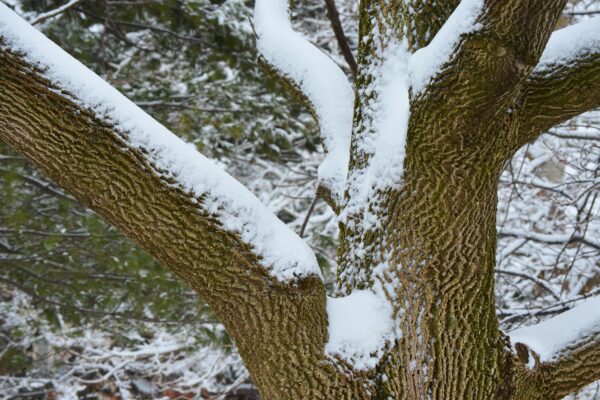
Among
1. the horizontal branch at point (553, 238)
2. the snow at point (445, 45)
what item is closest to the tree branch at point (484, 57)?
the snow at point (445, 45)

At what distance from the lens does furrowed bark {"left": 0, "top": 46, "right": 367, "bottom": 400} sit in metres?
1.41

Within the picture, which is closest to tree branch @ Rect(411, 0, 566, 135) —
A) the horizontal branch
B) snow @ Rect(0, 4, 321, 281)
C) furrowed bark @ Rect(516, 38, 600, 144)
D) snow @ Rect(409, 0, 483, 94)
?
snow @ Rect(409, 0, 483, 94)

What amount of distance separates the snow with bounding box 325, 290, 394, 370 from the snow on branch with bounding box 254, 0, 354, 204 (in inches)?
20.5

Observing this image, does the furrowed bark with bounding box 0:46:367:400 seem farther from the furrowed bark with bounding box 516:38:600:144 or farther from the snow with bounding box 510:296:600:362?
the furrowed bark with bounding box 516:38:600:144

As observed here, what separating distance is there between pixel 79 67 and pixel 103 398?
288 inches

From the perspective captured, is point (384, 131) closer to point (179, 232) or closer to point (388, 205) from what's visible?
point (388, 205)

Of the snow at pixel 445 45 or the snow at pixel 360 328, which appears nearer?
the snow at pixel 445 45

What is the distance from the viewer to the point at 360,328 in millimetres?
1680

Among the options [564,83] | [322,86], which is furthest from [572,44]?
[322,86]

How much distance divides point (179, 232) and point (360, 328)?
63 cm

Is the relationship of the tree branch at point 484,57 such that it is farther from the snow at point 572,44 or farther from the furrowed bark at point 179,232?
the furrowed bark at point 179,232

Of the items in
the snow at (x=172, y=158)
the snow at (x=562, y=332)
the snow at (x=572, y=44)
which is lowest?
the snow at (x=562, y=332)

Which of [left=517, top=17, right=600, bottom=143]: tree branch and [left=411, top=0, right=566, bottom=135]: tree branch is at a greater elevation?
[left=517, top=17, right=600, bottom=143]: tree branch

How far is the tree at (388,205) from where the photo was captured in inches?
56.0
